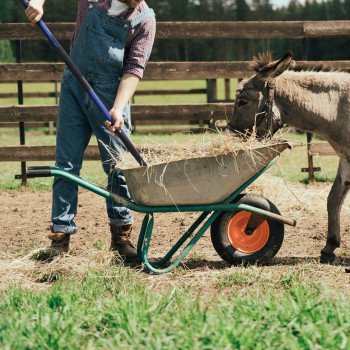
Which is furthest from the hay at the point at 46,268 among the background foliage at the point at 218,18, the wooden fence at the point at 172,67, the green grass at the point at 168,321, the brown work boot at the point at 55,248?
the background foliage at the point at 218,18

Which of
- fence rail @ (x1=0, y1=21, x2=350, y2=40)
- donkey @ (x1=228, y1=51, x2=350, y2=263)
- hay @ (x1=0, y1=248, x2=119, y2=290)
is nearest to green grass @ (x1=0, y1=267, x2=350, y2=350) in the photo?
hay @ (x1=0, y1=248, x2=119, y2=290)

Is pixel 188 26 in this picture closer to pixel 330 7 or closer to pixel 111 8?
pixel 111 8

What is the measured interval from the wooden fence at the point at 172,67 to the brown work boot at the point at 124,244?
3857 millimetres

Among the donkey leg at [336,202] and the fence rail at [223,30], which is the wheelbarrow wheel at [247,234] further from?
the fence rail at [223,30]

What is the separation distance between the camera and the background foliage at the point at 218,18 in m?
44.4

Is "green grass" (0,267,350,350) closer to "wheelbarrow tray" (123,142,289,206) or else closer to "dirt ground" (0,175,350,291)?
"wheelbarrow tray" (123,142,289,206)

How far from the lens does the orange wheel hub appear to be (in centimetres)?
443

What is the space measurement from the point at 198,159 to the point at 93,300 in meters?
1.19

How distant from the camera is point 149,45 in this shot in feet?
14.2

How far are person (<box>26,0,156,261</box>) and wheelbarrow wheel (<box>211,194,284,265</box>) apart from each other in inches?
27.8

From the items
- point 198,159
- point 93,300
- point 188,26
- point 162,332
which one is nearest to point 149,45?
point 198,159

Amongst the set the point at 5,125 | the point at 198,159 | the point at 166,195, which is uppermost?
the point at 198,159

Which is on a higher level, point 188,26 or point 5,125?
point 188,26

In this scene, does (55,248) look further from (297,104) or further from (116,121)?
(297,104)
